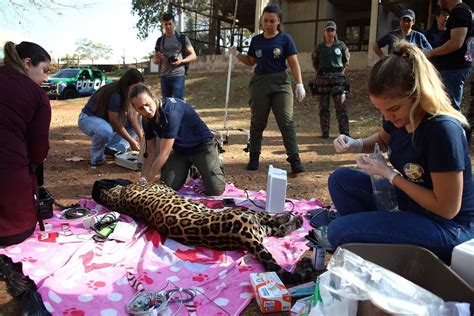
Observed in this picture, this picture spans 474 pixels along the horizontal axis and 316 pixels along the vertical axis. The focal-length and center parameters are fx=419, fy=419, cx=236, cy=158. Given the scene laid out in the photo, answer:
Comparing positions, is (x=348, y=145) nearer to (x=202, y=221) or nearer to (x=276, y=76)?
(x=202, y=221)

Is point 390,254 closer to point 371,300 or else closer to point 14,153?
point 371,300

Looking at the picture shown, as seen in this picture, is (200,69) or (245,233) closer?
(245,233)

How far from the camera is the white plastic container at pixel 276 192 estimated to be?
12.0ft

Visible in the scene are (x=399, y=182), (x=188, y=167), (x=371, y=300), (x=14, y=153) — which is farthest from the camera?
(x=188, y=167)

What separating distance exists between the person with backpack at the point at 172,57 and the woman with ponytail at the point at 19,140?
3330 mm

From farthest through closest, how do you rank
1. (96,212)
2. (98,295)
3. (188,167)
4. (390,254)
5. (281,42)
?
(281,42) → (188,167) → (96,212) → (98,295) → (390,254)

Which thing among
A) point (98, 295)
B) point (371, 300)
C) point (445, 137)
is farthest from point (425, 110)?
point (98, 295)

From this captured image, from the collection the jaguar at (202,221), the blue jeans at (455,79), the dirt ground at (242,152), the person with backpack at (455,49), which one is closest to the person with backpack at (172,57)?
the dirt ground at (242,152)

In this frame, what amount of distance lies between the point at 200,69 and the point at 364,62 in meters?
6.49

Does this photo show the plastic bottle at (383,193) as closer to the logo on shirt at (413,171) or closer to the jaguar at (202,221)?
the logo on shirt at (413,171)

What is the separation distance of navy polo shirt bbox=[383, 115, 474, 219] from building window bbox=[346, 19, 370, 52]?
17344 mm

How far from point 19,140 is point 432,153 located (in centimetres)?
254

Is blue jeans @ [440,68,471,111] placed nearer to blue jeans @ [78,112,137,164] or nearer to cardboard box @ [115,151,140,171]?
cardboard box @ [115,151,140,171]

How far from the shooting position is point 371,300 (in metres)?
1.44
